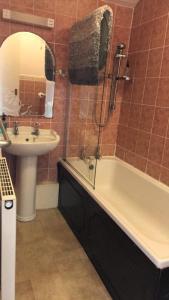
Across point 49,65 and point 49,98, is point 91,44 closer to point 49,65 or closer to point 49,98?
point 49,65

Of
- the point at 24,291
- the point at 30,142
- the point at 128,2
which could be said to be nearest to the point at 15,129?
the point at 30,142

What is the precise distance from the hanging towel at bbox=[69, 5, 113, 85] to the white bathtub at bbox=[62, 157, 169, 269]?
3.06 feet

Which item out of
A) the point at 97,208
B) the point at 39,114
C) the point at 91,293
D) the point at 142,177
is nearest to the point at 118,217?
the point at 97,208

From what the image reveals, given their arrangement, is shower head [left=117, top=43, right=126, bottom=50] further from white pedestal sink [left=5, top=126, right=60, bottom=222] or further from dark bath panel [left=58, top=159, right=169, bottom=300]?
dark bath panel [left=58, top=159, right=169, bottom=300]

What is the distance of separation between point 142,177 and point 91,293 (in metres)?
1.12

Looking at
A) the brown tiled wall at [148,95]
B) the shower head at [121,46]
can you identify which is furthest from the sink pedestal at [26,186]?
the shower head at [121,46]

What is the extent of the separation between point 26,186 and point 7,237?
1.32 m

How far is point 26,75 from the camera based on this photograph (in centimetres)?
245

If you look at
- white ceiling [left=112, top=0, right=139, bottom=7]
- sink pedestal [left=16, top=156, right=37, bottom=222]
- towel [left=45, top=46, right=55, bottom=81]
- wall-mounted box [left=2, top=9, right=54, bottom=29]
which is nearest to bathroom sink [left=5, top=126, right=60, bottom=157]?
sink pedestal [left=16, top=156, right=37, bottom=222]

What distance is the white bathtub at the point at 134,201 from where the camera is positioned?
1624mm

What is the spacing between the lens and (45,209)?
9.46ft

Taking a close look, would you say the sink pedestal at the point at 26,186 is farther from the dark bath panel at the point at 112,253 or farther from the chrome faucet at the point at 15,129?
the dark bath panel at the point at 112,253

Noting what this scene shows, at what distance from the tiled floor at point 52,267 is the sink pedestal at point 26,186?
116 millimetres

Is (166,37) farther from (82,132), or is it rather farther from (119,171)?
(119,171)
